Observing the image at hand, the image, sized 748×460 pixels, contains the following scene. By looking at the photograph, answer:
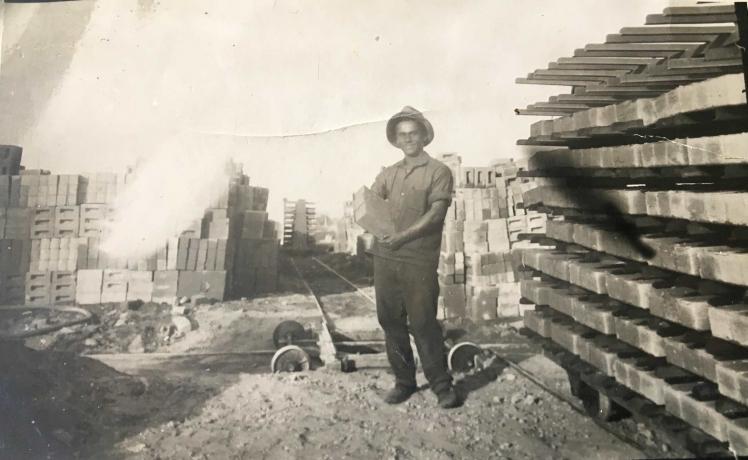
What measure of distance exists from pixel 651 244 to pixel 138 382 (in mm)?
4096

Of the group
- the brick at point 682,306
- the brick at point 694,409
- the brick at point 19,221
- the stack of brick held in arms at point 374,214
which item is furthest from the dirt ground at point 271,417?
the brick at point 19,221

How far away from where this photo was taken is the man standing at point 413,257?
339 cm

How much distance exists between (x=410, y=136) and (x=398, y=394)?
197 centimetres

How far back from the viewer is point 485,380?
382 centimetres

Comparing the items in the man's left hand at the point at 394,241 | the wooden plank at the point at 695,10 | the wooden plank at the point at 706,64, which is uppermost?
the wooden plank at the point at 695,10

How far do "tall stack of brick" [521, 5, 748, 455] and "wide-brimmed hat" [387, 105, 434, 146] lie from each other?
0.82 m

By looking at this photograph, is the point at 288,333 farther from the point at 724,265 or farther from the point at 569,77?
the point at 724,265

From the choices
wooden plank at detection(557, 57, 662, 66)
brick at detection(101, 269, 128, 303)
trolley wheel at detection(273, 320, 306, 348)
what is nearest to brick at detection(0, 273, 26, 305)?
brick at detection(101, 269, 128, 303)

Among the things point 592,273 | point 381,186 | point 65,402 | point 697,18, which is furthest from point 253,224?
point 697,18

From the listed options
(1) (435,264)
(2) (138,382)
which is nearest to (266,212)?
(2) (138,382)

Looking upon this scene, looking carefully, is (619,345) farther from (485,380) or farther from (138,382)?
(138,382)

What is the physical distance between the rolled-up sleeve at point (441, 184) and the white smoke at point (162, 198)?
9.47 feet

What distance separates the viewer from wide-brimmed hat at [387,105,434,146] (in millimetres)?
3412

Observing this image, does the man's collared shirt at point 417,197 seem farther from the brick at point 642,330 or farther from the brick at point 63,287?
the brick at point 63,287
